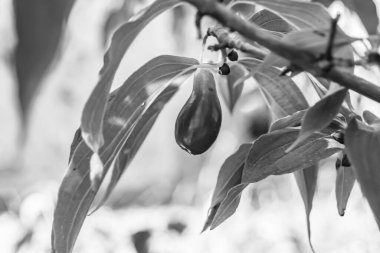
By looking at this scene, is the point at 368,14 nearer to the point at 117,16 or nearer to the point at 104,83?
the point at 104,83

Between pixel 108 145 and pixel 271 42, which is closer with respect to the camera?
pixel 271 42

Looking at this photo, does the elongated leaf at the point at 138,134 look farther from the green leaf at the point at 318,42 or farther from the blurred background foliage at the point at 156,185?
the blurred background foliage at the point at 156,185

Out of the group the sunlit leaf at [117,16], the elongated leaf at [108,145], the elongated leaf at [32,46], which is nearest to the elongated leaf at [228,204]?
the elongated leaf at [108,145]

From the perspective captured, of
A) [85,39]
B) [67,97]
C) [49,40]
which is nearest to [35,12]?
[49,40]

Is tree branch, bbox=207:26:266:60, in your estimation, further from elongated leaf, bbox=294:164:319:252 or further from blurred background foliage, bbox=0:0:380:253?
blurred background foliage, bbox=0:0:380:253

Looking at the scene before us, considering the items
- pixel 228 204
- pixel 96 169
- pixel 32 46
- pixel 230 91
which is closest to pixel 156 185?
pixel 230 91

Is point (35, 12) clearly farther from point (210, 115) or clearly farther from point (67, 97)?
point (67, 97)
